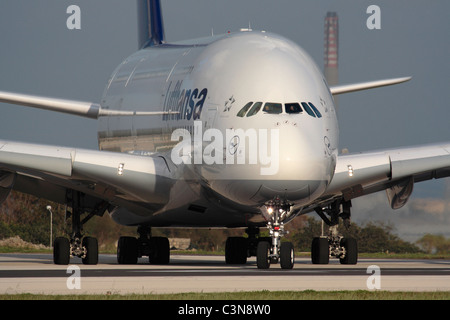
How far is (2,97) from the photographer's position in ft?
121

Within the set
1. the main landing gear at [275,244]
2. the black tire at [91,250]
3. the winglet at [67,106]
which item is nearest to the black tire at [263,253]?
the main landing gear at [275,244]

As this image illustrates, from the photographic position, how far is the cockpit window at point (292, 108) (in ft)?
93.5

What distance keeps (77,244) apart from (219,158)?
7.10 m

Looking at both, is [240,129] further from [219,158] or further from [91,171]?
[91,171]

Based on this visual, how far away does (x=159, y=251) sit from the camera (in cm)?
3622

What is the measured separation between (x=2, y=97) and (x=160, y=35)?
10954 mm

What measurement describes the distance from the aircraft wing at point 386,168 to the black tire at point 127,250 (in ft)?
20.9

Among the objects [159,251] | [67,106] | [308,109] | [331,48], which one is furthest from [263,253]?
[331,48]

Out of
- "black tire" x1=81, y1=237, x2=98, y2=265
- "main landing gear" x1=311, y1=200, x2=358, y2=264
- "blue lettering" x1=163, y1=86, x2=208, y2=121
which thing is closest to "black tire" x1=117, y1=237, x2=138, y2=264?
"black tire" x1=81, y1=237, x2=98, y2=265

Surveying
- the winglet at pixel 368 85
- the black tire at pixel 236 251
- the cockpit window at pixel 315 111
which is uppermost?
the winglet at pixel 368 85

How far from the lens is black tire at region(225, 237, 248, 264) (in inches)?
1451

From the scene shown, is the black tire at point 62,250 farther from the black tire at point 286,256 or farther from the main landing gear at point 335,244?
the black tire at point 286,256

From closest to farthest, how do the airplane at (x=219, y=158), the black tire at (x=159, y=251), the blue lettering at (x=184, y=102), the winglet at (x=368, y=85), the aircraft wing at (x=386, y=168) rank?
1. the airplane at (x=219, y=158)
2. the blue lettering at (x=184, y=102)
3. the aircraft wing at (x=386, y=168)
4. the black tire at (x=159, y=251)
5. the winglet at (x=368, y=85)
